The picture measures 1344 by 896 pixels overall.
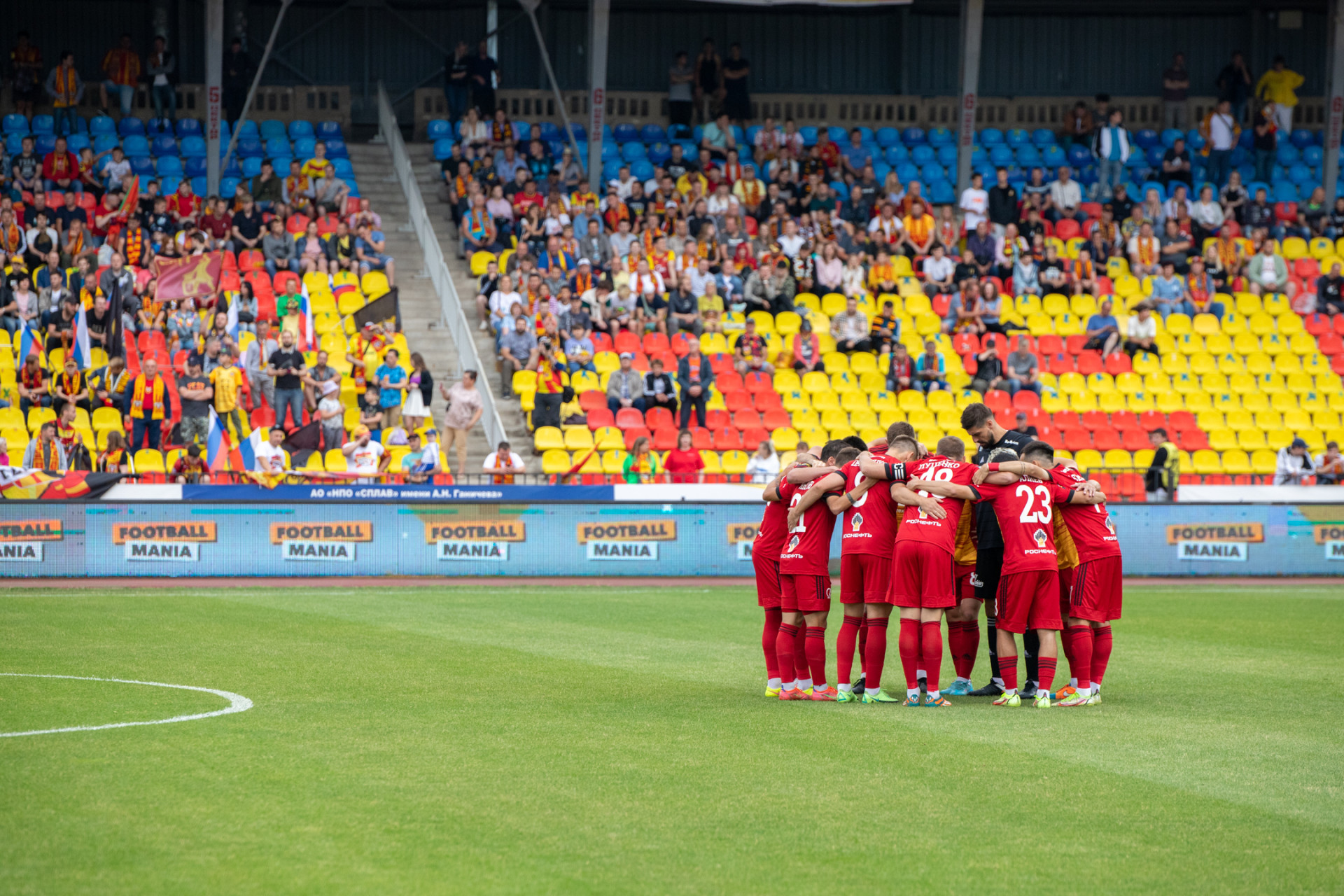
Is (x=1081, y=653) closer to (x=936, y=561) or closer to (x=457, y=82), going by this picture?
(x=936, y=561)

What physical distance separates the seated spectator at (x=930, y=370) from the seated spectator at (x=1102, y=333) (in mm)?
3589

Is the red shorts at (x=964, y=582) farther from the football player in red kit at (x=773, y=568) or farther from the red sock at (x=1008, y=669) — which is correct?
the football player in red kit at (x=773, y=568)

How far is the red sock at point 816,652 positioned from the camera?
11164 mm

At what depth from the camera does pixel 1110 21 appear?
3734cm

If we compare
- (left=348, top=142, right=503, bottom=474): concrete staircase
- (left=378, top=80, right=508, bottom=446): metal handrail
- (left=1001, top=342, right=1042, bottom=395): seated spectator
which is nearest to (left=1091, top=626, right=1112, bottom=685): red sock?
(left=378, top=80, right=508, bottom=446): metal handrail

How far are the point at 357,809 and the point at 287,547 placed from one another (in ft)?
44.2

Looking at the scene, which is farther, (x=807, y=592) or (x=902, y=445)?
(x=807, y=592)

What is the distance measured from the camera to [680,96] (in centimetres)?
3241

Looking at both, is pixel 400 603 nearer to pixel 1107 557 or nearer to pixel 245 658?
pixel 245 658

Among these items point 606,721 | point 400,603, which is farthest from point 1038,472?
point 400,603

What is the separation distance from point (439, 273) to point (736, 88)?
8.52 metres

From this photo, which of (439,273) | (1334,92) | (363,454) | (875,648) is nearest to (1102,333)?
(1334,92)

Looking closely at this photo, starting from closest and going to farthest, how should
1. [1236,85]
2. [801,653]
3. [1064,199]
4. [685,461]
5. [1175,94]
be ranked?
[801,653], [685,461], [1064,199], [1236,85], [1175,94]

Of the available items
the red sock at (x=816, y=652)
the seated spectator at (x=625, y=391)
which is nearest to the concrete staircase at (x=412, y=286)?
the seated spectator at (x=625, y=391)
